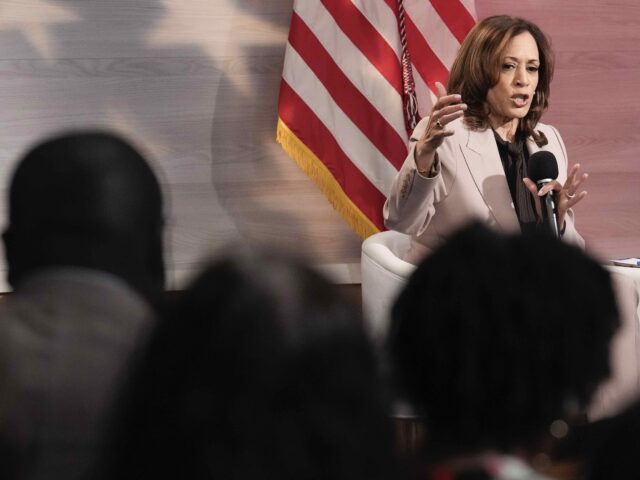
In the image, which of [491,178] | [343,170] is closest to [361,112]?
[343,170]

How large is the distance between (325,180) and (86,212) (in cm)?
283

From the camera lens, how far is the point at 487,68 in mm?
3736

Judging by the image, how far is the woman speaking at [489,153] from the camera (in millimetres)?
3373

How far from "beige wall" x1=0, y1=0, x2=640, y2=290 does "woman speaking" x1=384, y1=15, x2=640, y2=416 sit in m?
0.78

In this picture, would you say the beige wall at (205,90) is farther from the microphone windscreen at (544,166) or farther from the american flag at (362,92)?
the microphone windscreen at (544,166)

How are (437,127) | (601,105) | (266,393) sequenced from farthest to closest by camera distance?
(601,105)
(437,127)
(266,393)

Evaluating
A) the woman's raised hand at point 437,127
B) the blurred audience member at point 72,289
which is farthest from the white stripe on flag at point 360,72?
the blurred audience member at point 72,289

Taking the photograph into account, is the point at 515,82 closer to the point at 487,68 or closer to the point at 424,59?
the point at 487,68

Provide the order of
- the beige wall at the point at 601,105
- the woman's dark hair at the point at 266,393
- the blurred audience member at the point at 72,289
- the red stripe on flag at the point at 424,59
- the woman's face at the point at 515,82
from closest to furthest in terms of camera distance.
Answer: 1. the woman's dark hair at the point at 266,393
2. the blurred audience member at the point at 72,289
3. the woman's face at the point at 515,82
4. the red stripe on flag at the point at 424,59
5. the beige wall at the point at 601,105

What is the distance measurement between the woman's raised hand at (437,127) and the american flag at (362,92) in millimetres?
908

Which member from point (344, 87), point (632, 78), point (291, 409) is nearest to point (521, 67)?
point (344, 87)

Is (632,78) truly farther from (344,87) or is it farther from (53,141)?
(53,141)

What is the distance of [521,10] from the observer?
4516 millimetres

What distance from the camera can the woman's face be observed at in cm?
373
